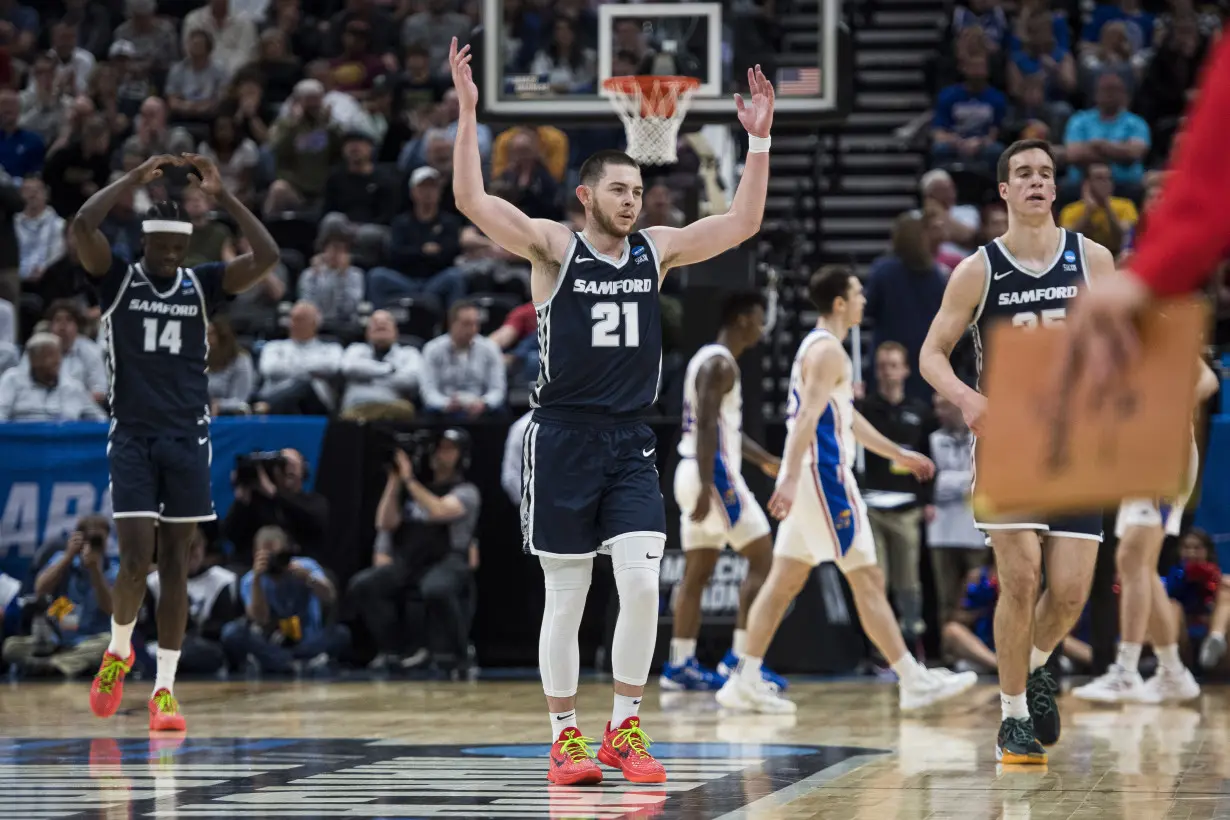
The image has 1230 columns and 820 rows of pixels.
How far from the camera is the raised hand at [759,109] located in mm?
7016

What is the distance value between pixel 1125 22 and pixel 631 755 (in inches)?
513

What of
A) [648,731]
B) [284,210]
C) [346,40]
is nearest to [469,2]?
[346,40]

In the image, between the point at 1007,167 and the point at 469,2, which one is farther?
the point at 469,2

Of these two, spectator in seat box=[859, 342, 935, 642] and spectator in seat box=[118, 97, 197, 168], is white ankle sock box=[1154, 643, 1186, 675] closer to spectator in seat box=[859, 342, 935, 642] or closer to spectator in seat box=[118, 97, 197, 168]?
spectator in seat box=[859, 342, 935, 642]

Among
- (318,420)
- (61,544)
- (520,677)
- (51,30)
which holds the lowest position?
(520,677)

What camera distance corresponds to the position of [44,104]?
19.0 meters

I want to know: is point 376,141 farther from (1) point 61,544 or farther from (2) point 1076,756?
(2) point 1076,756

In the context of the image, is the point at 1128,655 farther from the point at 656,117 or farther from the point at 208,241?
the point at 208,241

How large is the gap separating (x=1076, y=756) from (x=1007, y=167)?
2.57 meters

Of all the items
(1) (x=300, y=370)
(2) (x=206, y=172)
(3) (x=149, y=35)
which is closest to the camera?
(2) (x=206, y=172)

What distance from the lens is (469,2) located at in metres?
19.3

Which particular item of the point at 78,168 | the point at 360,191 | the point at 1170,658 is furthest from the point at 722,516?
the point at 78,168

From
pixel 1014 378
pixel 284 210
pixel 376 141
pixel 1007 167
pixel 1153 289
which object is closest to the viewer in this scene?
pixel 1153 289

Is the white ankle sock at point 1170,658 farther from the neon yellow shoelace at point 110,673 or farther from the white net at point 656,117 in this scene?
the neon yellow shoelace at point 110,673
